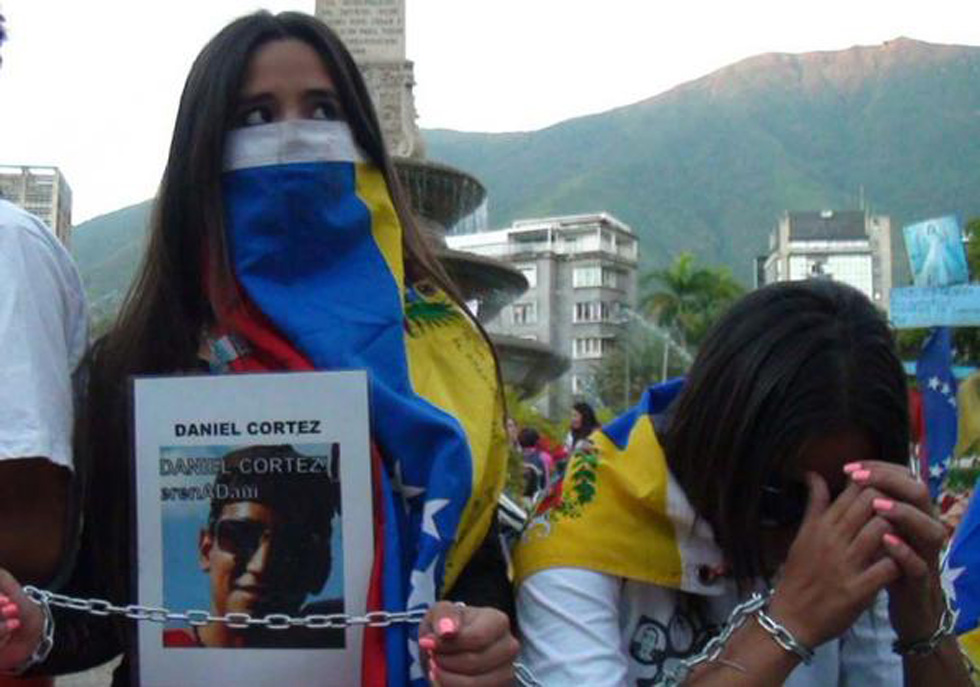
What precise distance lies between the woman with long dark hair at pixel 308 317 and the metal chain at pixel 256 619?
25 millimetres

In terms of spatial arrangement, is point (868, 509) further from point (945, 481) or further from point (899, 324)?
point (899, 324)

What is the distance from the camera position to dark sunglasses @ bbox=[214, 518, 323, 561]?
1.79 meters

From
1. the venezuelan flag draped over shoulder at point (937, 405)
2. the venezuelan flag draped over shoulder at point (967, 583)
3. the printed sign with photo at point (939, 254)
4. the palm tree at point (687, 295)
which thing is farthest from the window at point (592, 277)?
the venezuelan flag draped over shoulder at point (967, 583)

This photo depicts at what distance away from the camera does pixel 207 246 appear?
78.8 inches

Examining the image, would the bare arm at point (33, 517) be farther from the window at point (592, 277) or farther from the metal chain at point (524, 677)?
the window at point (592, 277)

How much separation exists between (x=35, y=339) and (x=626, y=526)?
0.84 metres

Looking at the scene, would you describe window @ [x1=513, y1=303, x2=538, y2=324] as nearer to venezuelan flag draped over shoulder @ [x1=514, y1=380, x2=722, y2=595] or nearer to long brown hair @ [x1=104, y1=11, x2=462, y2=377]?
long brown hair @ [x1=104, y1=11, x2=462, y2=377]

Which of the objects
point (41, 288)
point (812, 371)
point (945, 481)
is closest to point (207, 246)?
point (41, 288)

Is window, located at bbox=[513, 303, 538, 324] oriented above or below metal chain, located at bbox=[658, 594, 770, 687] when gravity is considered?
above

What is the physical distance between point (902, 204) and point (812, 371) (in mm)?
194974

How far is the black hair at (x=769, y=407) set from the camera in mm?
1930

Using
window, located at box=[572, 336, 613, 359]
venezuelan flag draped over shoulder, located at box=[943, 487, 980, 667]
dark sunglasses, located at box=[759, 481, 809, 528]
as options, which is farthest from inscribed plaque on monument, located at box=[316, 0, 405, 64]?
window, located at box=[572, 336, 613, 359]

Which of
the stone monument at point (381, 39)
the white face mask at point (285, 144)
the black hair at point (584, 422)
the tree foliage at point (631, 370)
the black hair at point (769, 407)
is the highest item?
the stone monument at point (381, 39)

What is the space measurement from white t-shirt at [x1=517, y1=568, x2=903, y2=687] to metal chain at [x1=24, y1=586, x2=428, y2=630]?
8.9 inches
